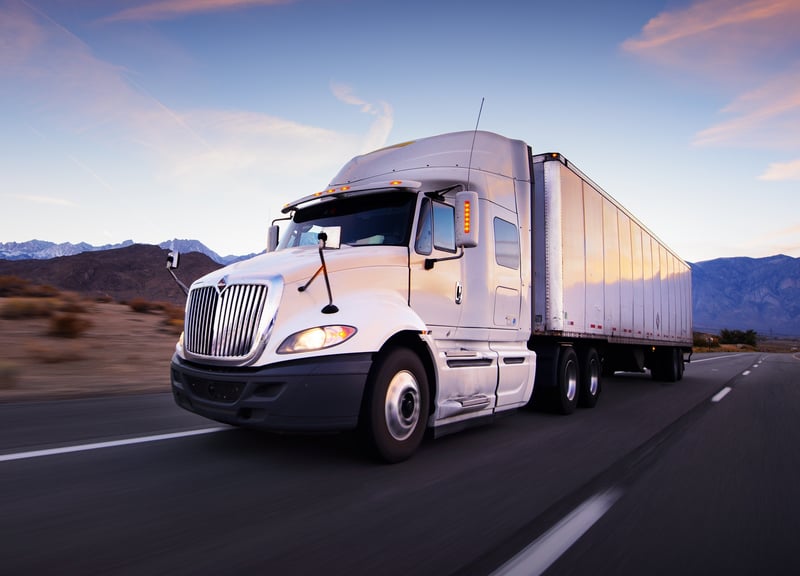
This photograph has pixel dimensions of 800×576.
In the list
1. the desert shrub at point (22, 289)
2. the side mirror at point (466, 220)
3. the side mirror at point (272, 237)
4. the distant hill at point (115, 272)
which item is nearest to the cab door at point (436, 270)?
the side mirror at point (466, 220)

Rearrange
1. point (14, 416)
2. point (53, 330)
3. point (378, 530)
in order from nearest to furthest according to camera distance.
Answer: point (378, 530) → point (14, 416) → point (53, 330)

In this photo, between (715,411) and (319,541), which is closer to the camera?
(319,541)

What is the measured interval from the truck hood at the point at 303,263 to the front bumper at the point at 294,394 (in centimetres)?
72

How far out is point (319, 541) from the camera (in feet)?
10.1

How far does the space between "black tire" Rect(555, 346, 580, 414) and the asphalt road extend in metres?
1.56

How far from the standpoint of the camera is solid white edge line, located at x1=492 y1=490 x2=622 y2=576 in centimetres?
284

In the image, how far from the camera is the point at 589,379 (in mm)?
9281

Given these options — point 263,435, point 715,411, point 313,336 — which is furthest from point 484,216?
point 715,411

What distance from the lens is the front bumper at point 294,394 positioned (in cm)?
430

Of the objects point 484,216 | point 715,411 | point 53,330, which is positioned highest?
point 484,216

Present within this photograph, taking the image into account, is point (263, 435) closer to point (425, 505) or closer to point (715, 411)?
point (425, 505)

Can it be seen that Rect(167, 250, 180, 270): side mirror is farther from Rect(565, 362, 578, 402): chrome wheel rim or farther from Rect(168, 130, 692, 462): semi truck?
Rect(565, 362, 578, 402): chrome wheel rim

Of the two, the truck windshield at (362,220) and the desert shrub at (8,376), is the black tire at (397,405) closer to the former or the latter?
the truck windshield at (362,220)

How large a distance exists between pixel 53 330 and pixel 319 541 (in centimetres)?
1166
